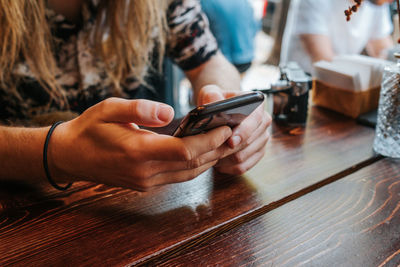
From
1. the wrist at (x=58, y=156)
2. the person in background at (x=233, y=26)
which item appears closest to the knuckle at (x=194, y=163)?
the wrist at (x=58, y=156)

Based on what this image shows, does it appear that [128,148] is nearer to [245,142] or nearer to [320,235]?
[245,142]

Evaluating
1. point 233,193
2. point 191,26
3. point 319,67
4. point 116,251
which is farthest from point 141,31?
point 116,251

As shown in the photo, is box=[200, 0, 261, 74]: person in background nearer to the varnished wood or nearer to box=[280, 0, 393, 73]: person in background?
box=[280, 0, 393, 73]: person in background

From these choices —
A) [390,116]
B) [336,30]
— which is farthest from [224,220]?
[336,30]

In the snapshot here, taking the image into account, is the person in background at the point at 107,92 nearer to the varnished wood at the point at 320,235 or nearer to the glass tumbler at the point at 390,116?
the varnished wood at the point at 320,235

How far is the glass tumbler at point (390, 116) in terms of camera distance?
884mm

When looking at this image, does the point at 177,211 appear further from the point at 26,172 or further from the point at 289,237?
the point at 26,172

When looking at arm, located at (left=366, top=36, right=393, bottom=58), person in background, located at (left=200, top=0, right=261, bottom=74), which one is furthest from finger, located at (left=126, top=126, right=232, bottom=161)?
arm, located at (left=366, top=36, right=393, bottom=58)

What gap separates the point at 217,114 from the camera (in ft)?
1.92

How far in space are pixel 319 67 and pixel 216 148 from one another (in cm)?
73

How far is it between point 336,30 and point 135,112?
79.9 inches

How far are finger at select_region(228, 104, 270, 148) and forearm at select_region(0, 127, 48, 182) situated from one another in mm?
405

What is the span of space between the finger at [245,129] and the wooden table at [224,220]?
0.39 feet

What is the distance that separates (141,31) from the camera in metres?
1.25
